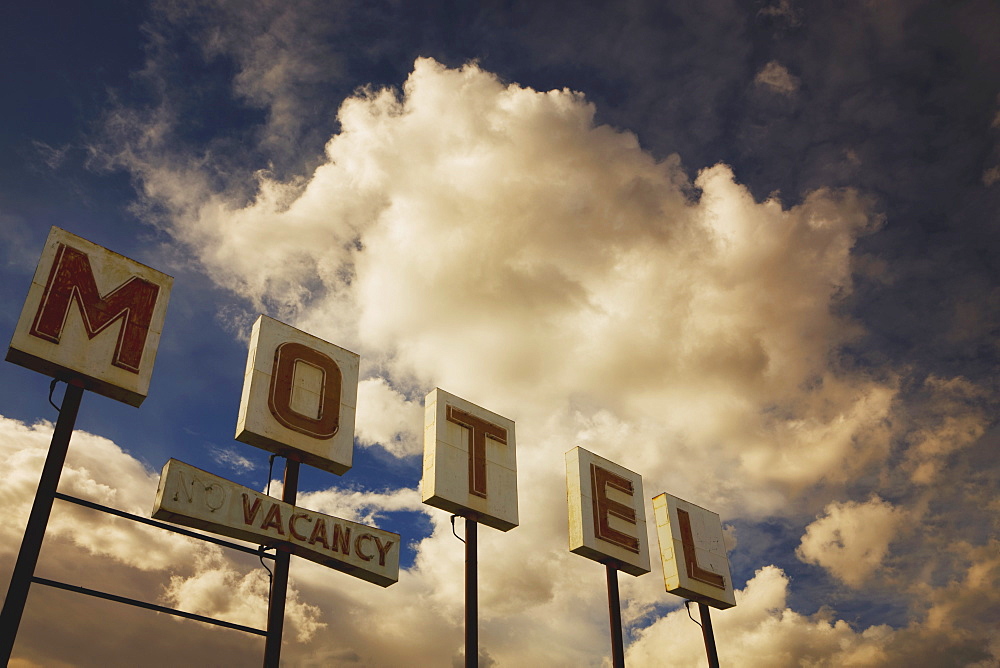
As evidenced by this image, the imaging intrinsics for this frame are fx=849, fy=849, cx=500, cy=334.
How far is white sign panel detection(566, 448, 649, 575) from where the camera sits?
23.9m

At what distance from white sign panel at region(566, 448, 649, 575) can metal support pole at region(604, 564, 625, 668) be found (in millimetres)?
328

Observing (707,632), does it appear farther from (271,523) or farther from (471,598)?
(271,523)

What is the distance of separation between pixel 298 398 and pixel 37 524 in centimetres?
593

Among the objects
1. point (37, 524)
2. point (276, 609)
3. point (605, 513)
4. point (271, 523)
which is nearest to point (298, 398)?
point (271, 523)

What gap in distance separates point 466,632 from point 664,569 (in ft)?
28.8

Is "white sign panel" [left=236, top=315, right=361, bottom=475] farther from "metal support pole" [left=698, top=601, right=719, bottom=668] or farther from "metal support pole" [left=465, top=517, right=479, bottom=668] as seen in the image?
"metal support pole" [left=698, top=601, right=719, bottom=668]

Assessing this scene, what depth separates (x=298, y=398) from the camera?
19156 millimetres

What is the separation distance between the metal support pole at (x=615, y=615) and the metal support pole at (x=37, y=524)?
1520 cm

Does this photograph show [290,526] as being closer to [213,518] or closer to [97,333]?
[213,518]

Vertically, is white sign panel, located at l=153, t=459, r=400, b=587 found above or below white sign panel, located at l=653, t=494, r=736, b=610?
below

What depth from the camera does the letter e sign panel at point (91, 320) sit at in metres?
15.8

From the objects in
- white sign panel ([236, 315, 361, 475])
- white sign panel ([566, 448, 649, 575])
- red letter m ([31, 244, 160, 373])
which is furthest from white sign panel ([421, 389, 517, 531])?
red letter m ([31, 244, 160, 373])

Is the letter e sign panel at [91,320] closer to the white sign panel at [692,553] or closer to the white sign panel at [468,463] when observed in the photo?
the white sign panel at [468,463]

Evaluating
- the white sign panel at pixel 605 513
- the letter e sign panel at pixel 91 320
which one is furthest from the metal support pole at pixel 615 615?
the letter e sign panel at pixel 91 320
